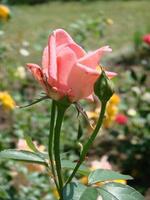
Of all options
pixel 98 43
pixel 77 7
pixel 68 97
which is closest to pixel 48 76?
pixel 68 97

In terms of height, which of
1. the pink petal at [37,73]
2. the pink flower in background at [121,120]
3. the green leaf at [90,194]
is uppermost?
the pink petal at [37,73]

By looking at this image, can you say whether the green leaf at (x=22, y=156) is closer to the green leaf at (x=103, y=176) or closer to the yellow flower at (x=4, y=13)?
the green leaf at (x=103, y=176)

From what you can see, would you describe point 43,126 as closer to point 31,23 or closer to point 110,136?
point 110,136

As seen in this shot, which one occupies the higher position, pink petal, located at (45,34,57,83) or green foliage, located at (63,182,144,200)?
pink petal, located at (45,34,57,83)

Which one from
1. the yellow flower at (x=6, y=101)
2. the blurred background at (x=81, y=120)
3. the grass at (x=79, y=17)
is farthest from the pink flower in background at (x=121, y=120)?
the grass at (x=79, y=17)

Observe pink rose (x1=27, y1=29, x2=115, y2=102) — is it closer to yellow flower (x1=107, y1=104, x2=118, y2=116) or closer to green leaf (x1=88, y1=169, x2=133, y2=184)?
green leaf (x1=88, y1=169, x2=133, y2=184)

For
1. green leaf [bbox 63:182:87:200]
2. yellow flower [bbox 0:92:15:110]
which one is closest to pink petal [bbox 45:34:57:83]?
green leaf [bbox 63:182:87:200]
